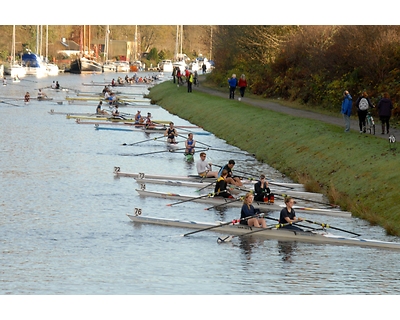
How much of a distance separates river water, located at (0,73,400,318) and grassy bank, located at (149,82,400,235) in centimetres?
112

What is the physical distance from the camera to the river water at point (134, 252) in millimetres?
21391

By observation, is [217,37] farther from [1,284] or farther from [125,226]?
[1,284]

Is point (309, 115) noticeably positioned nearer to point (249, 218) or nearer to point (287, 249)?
point (249, 218)

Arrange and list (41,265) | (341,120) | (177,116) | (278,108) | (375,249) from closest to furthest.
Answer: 1. (41,265)
2. (375,249)
3. (341,120)
4. (278,108)
5. (177,116)

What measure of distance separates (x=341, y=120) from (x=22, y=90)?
63634 mm

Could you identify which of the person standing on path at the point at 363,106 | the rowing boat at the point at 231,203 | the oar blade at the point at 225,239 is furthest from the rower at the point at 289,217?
the person standing on path at the point at 363,106

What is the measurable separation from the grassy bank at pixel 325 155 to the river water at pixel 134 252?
3.68 ft

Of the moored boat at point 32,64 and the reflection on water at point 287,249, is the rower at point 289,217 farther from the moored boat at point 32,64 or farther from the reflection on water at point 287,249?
the moored boat at point 32,64

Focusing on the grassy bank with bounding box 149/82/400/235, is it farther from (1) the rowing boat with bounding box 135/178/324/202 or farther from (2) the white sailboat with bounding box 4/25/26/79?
(2) the white sailboat with bounding box 4/25/26/79

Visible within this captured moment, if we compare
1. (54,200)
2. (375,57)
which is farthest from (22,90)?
(54,200)

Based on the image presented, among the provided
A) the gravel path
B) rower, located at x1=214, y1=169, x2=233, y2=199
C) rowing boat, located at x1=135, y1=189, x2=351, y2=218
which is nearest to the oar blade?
rowing boat, located at x1=135, y1=189, x2=351, y2=218

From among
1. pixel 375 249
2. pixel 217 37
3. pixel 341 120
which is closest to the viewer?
pixel 375 249

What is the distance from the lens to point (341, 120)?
47.8m

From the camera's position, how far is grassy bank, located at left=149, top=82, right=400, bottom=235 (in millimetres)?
29906
